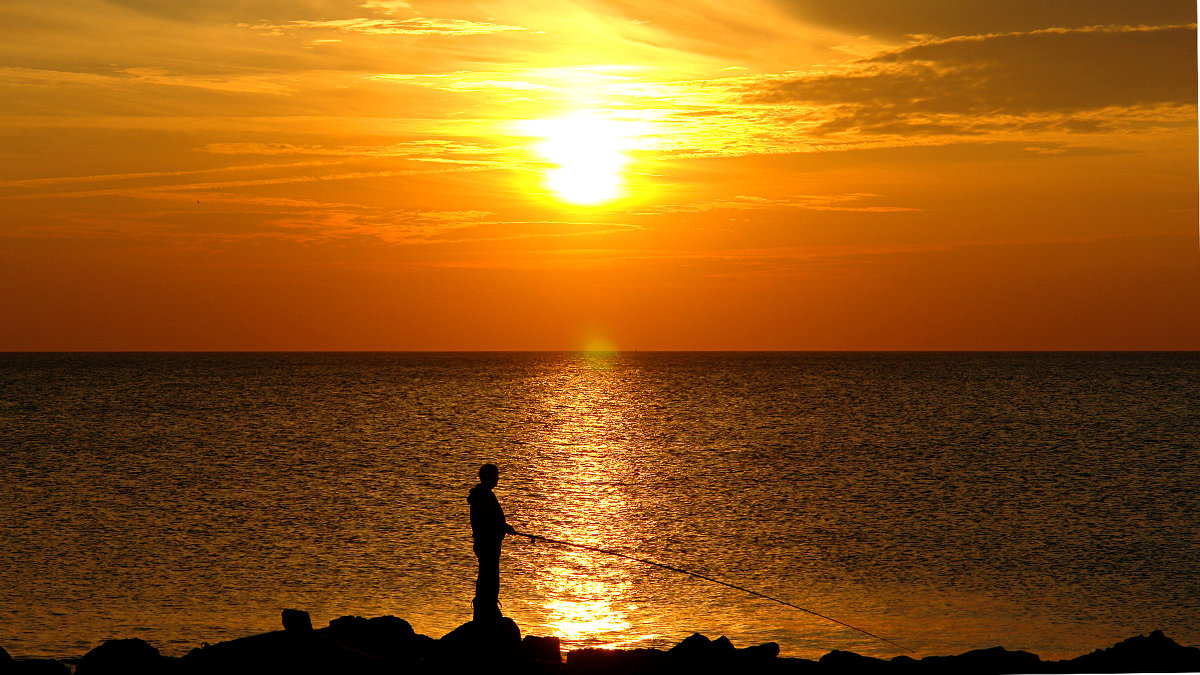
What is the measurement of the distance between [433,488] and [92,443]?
25700mm

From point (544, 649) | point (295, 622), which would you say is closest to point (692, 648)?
point (544, 649)

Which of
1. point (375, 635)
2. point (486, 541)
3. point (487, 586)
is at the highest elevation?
point (486, 541)

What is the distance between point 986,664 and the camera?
13.2m

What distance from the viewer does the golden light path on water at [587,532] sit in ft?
55.7

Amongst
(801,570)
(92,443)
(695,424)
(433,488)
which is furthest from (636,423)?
(801,570)

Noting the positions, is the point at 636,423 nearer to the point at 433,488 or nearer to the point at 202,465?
the point at 202,465

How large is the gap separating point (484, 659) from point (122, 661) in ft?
13.7

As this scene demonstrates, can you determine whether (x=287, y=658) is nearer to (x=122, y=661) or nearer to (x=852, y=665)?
(x=122, y=661)

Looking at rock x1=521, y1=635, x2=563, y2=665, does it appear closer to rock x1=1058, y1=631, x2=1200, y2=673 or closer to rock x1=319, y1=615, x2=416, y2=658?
rock x1=319, y1=615, x2=416, y2=658

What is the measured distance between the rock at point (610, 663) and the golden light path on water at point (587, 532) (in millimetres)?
2984

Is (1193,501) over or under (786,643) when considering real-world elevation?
over

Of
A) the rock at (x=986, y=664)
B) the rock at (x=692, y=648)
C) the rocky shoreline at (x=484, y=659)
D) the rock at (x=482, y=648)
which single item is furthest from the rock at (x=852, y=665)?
the rock at (x=482, y=648)

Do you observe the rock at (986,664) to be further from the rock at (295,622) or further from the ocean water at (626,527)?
the rock at (295,622)

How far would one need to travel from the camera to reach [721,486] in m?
36.7
